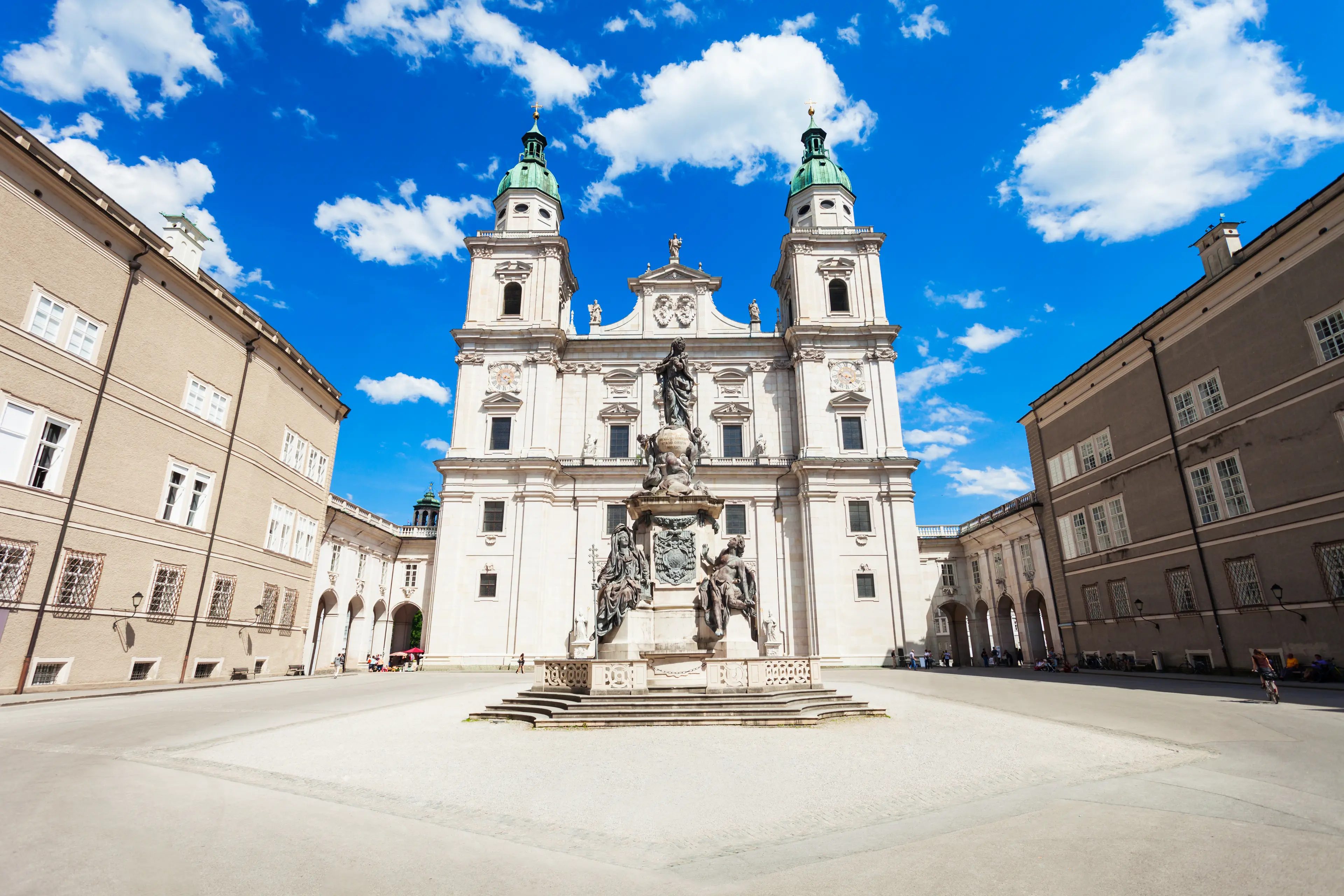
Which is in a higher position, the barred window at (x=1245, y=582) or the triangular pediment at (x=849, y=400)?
the triangular pediment at (x=849, y=400)

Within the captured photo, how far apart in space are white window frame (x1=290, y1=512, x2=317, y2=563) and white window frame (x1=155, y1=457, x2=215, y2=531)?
6.62m

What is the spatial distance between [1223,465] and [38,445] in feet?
120

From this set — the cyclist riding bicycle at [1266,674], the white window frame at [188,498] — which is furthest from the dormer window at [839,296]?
the white window frame at [188,498]

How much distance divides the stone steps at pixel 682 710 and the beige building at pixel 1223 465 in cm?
1700

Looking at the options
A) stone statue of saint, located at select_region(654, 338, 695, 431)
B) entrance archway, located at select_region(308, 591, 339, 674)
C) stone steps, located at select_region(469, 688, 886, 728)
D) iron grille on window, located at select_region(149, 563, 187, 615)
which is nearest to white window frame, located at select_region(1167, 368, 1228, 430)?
stone statue of saint, located at select_region(654, 338, 695, 431)

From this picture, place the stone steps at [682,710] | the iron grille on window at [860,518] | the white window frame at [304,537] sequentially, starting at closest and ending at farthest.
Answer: the stone steps at [682,710] → the white window frame at [304,537] → the iron grille on window at [860,518]

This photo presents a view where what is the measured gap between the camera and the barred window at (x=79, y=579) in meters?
18.9

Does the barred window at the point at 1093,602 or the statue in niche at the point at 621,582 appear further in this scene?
the barred window at the point at 1093,602

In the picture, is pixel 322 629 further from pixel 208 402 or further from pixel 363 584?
pixel 208 402

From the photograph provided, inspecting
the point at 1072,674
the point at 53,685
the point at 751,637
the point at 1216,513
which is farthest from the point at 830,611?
the point at 53,685

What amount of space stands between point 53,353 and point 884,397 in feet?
123

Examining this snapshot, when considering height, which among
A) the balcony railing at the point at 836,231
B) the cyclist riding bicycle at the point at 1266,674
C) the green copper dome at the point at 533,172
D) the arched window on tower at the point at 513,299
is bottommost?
the cyclist riding bicycle at the point at 1266,674

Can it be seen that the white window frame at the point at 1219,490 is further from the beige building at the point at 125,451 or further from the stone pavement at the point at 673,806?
the beige building at the point at 125,451

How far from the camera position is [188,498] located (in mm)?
23828
